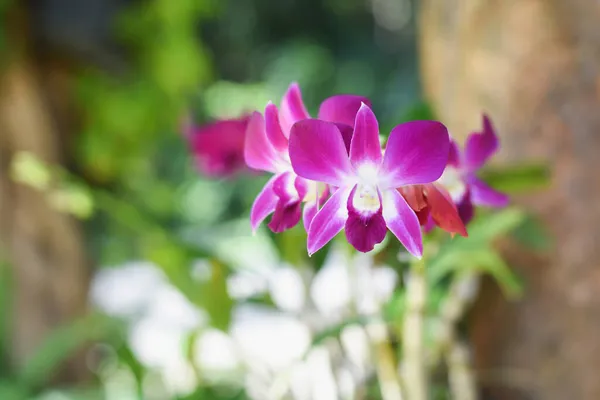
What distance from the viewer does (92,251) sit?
162 cm

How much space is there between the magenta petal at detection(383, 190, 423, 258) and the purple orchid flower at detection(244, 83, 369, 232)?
5 cm

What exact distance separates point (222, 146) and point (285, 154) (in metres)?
0.33

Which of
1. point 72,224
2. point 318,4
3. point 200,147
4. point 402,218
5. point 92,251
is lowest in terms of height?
point 92,251

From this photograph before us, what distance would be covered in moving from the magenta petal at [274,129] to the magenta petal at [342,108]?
32mm

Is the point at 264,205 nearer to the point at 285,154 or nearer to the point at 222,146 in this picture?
the point at 285,154

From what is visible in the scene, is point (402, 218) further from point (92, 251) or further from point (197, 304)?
point (92, 251)

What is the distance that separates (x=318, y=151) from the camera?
395mm

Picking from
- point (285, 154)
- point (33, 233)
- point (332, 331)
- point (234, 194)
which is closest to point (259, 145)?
point (285, 154)

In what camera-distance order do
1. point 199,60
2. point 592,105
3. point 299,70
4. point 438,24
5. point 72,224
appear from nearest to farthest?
point 592,105
point 438,24
point 72,224
point 199,60
point 299,70

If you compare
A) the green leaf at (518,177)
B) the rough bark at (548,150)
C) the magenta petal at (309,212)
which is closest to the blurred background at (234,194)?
the rough bark at (548,150)

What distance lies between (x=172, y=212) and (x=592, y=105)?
1.53 meters

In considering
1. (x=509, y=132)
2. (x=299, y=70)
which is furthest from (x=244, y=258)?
(x=299, y=70)

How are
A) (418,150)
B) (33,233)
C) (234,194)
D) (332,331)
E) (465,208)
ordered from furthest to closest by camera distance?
(234,194) < (33,233) < (332,331) < (465,208) < (418,150)

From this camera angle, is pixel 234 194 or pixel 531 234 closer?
pixel 531 234
